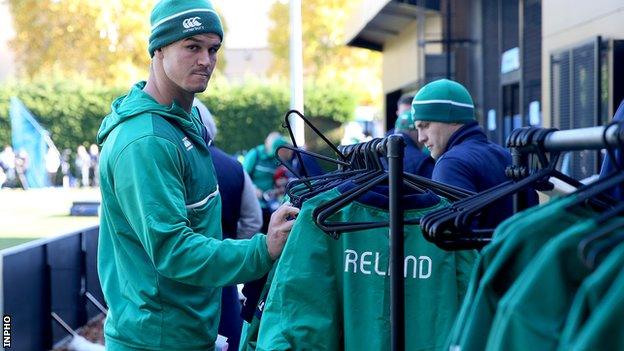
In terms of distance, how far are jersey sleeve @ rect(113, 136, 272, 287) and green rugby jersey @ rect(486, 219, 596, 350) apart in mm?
1616

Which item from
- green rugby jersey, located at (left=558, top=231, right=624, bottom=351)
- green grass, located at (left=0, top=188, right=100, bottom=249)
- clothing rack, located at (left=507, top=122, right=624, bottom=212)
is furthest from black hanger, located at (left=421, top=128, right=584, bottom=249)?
green grass, located at (left=0, top=188, right=100, bottom=249)

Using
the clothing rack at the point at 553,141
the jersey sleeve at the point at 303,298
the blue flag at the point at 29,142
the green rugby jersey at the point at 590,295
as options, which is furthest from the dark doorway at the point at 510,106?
the blue flag at the point at 29,142

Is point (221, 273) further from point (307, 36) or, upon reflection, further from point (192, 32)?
point (307, 36)

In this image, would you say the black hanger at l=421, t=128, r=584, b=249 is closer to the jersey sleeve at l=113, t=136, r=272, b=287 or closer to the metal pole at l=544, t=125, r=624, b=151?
the metal pole at l=544, t=125, r=624, b=151

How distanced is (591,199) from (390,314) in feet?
3.30

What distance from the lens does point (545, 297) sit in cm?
193

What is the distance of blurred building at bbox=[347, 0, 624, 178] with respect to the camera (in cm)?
848

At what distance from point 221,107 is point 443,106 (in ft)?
127

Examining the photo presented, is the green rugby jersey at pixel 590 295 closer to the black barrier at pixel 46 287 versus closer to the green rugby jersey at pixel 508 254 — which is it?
the green rugby jersey at pixel 508 254

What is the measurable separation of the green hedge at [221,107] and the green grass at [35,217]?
3.69 meters

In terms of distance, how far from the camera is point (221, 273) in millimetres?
3529

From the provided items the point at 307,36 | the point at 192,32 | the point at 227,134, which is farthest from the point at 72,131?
the point at 192,32

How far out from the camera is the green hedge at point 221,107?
4391 cm

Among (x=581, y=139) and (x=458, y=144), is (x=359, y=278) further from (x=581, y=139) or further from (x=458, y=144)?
(x=458, y=144)
